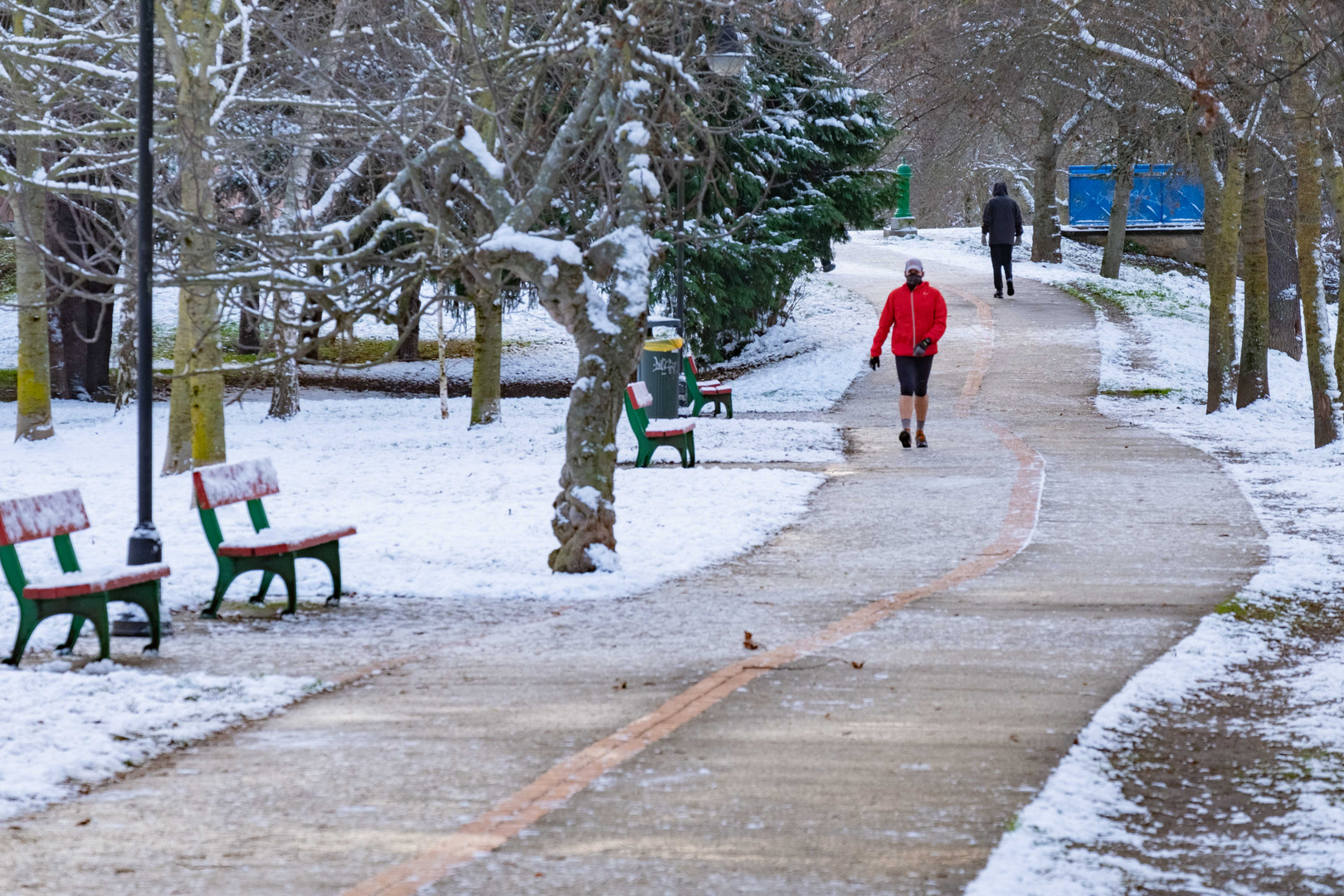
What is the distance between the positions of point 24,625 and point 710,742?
3189 mm

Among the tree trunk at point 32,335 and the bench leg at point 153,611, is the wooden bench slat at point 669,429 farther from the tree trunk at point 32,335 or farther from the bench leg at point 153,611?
the tree trunk at point 32,335

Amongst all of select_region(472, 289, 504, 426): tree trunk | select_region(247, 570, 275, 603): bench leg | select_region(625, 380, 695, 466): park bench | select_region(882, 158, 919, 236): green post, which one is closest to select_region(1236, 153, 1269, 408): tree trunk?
select_region(625, 380, 695, 466): park bench

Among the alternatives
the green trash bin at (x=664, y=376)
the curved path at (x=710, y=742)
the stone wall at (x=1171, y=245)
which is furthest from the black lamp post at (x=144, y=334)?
the stone wall at (x=1171, y=245)

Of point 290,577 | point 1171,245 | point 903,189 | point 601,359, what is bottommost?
point 290,577

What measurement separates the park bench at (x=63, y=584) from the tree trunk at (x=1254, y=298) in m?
13.7

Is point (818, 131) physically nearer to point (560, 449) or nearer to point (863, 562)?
point (560, 449)

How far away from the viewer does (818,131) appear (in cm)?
2489

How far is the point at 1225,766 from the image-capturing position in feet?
17.9

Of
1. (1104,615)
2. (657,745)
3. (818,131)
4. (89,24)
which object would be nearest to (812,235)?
(818,131)

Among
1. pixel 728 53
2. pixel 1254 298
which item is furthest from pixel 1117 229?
pixel 728 53

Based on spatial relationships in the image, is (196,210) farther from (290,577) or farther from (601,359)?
(290,577)

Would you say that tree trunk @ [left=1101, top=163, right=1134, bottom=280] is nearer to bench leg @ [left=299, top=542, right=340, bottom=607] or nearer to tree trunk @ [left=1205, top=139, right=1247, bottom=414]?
tree trunk @ [left=1205, top=139, right=1247, bottom=414]

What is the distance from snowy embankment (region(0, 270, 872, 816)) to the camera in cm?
597

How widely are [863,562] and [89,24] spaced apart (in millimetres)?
11184
